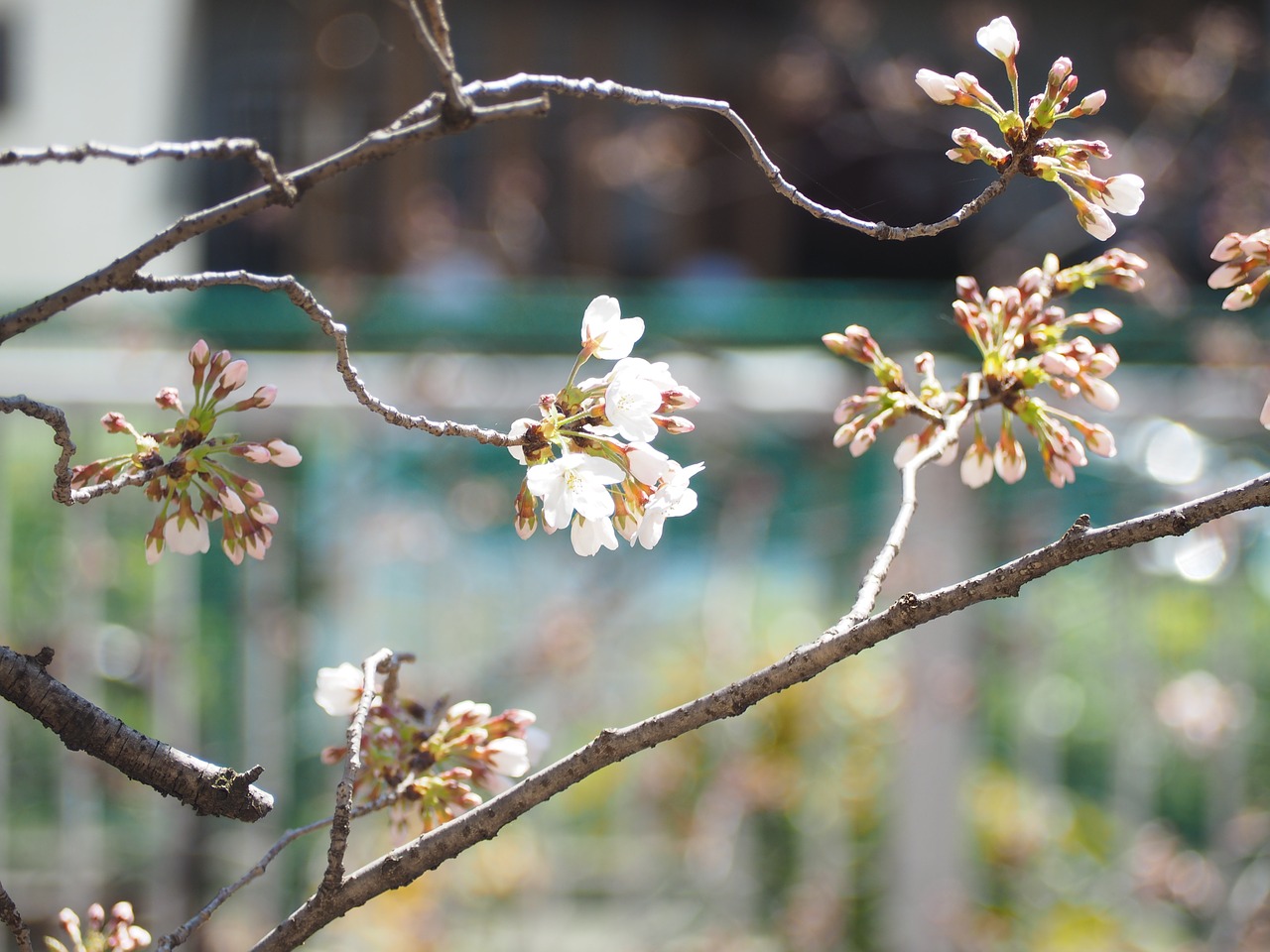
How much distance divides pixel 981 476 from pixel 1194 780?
3.14 meters

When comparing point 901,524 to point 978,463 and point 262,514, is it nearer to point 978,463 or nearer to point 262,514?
point 978,463

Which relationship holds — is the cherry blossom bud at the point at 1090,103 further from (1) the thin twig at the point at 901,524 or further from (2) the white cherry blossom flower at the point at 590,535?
(2) the white cherry blossom flower at the point at 590,535

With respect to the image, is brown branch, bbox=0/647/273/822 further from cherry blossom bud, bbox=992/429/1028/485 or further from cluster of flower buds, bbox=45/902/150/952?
cherry blossom bud, bbox=992/429/1028/485

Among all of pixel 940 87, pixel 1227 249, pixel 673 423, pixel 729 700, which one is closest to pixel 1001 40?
pixel 940 87

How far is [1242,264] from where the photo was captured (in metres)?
0.60

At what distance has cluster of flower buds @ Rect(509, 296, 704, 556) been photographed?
566mm

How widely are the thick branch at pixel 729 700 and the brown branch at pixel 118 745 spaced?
0.06m

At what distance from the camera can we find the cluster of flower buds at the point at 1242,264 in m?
0.58

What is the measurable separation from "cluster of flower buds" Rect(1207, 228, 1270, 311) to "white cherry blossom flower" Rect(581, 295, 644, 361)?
0.27 metres

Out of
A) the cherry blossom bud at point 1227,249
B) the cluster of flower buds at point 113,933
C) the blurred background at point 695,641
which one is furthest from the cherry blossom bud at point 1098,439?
the blurred background at point 695,641

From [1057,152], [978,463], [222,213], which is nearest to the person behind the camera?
[222,213]

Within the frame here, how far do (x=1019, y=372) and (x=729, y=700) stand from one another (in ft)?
0.83

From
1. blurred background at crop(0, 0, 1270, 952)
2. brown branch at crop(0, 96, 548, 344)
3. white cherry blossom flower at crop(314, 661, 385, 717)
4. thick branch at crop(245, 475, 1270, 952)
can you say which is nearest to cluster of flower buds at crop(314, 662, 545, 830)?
white cherry blossom flower at crop(314, 661, 385, 717)

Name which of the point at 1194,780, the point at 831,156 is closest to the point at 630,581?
the point at 1194,780
